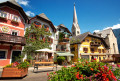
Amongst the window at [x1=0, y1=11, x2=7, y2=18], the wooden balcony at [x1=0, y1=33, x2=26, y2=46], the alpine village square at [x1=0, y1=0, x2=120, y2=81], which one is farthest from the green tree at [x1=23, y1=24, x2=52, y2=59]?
the window at [x1=0, y1=11, x2=7, y2=18]

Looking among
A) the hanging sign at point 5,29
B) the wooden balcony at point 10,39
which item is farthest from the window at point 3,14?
the wooden balcony at point 10,39

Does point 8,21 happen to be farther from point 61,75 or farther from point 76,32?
point 76,32

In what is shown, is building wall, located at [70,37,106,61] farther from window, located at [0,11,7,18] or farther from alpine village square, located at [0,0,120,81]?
window, located at [0,11,7,18]

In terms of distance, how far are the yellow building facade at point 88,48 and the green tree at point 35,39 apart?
1049 centimetres

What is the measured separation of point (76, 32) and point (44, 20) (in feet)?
133

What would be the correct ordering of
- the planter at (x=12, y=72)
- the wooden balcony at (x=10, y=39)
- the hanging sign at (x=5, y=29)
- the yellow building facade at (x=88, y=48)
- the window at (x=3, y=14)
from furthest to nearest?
the yellow building facade at (x=88, y=48) → the window at (x=3, y=14) → the hanging sign at (x=5, y=29) → the wooden balcony at (x=10, y=39) → the planter at (x=12, y=72)

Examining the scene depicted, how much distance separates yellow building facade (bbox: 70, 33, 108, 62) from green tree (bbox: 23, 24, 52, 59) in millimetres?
10485

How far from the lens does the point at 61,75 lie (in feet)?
9.19

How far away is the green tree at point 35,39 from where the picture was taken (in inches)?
607

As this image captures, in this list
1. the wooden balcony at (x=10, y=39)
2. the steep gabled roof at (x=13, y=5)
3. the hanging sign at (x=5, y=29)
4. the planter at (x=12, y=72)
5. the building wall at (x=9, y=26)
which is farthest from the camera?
the steep gabled roof at (x=13, y=5)

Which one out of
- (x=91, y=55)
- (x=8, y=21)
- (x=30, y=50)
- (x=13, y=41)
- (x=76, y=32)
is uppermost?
(x=76, y=32)

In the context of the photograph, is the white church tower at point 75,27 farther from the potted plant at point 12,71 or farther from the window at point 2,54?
the potted plant at point 12,71

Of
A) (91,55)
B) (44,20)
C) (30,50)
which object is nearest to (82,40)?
(91,55)

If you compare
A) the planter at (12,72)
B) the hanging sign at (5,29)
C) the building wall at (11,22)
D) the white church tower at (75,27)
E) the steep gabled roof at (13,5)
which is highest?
the white church tower at (75,27)
